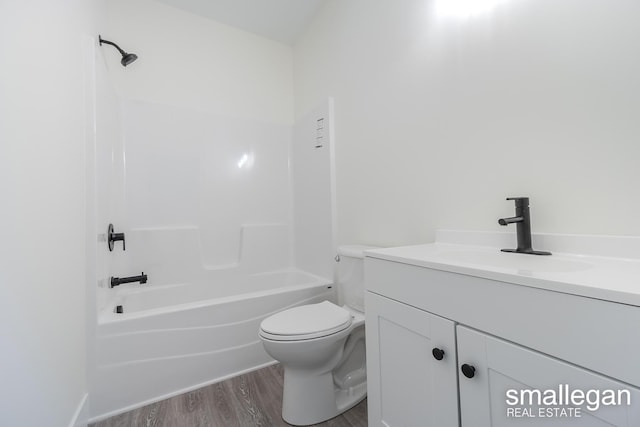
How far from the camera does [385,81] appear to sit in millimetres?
1615

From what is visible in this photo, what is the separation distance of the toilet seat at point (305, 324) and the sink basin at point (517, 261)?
0.60 metres

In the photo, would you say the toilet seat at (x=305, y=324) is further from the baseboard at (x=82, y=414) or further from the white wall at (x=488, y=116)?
the baseboard at (x=82, y=414)

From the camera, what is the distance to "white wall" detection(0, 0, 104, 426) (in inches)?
31.0

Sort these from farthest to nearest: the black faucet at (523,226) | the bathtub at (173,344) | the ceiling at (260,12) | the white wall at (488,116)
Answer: the ceiling at (260,12) < the bathtub at (173,344) < the black faucet at (523,226) < the white wall at (488,116)

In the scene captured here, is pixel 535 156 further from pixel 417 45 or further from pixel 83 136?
pixel 83 136

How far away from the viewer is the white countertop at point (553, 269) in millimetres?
510

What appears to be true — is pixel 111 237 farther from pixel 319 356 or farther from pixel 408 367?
pixel 408 367

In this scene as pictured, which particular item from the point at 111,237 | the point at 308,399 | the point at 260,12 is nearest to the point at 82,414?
the point at 111,237

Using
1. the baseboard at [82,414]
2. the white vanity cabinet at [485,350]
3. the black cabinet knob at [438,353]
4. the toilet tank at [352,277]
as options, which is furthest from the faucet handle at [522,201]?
the baseboard at [82,414]

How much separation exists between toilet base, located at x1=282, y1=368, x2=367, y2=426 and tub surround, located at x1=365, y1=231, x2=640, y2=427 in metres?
0.32

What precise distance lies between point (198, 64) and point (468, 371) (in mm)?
2715

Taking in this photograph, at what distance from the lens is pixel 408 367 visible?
89 centimetres

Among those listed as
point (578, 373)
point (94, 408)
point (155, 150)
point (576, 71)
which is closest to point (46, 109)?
point (155, 150)

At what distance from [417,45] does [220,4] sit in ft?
5.60
